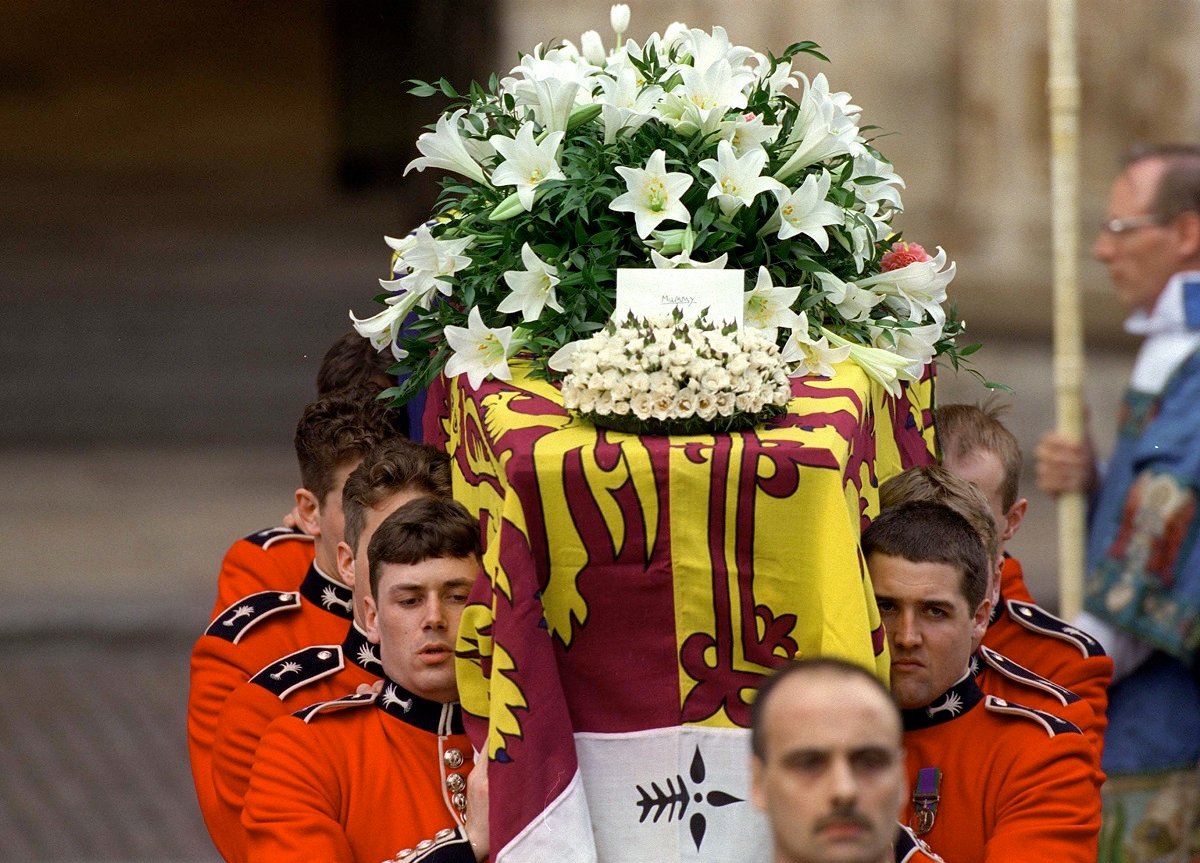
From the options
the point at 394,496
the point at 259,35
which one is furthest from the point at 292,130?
the point at 394,496

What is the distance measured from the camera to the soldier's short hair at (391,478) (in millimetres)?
3545

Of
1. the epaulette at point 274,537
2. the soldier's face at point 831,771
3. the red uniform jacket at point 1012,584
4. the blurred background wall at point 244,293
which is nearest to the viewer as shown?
the soldier's face at point 831,771

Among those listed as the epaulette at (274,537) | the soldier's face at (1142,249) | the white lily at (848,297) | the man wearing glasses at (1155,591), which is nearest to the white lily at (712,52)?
the white lily at (848,297)

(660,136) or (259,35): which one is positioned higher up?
(660,136)

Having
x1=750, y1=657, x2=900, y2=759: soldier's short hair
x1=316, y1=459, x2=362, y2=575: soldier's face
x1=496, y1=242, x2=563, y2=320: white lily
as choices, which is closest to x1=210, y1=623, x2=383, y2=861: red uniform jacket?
x1=316, y1=459, x2=362, y2=575: soldier's face

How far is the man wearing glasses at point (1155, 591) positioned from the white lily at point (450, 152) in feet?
7.52

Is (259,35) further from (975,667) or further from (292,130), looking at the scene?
(975,667)

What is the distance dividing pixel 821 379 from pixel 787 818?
986mm

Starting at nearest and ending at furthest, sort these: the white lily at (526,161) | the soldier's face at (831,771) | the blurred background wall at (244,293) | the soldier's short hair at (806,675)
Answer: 1. the soldier's face at (831,771)
2. the soldier's short hair at (806,675)
3. the white lily at (526,161)
4. the blurred background wall at (244,293)

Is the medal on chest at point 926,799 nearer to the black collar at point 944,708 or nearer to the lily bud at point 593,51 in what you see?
the black collar at point 944,708

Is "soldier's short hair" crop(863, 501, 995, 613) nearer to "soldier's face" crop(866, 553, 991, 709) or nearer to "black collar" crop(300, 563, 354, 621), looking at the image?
"soldier's face" crop(866, 553, 991, 709)

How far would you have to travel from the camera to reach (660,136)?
3.29 metres

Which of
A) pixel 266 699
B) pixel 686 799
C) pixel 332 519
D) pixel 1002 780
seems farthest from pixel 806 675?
pixel 332 519

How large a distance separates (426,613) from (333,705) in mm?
277
